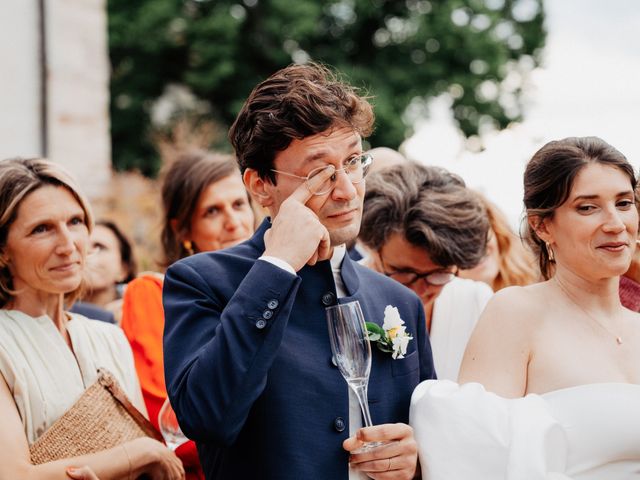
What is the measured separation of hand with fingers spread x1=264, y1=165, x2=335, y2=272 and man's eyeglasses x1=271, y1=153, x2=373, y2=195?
0.02 metres

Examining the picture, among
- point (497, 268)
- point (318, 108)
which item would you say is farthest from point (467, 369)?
point (497, 268)

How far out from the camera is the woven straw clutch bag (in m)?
2.91

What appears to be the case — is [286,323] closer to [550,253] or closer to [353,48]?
[550,253]

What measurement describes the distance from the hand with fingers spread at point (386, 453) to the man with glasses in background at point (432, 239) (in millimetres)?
1294

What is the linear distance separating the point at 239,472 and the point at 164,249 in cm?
243

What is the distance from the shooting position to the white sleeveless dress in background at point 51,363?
117 inches

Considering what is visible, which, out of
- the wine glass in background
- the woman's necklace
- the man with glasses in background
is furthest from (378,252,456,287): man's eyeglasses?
the wine glass in background

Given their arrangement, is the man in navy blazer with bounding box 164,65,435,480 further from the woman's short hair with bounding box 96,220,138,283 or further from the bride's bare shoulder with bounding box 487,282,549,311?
the woman's short hair with bounding box 96,220,138,283

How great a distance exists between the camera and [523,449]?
2.58m

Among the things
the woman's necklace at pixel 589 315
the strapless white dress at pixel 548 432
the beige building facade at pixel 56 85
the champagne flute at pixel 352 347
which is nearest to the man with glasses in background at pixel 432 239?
the woman's necklace at pixel 589 315

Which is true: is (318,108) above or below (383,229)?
above

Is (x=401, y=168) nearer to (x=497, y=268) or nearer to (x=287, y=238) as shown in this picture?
(x=497, y=268)

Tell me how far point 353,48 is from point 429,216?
70.8ft

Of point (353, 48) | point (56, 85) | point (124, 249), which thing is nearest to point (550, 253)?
point (124, 249)
